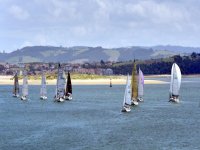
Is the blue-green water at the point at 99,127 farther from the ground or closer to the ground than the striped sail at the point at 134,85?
closer to the ground

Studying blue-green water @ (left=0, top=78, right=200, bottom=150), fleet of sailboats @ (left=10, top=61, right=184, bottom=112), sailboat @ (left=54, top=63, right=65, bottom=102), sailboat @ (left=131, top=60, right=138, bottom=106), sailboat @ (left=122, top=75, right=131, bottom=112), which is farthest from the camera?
sailboat @ (left=54, top=63, right=65, bottom=102)

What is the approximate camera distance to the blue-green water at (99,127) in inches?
2712

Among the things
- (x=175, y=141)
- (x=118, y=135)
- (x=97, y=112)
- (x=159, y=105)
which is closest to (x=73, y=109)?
(x=97, y=112)

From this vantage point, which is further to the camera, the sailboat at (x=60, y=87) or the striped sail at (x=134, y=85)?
the sailboat at (x=60, y=87)

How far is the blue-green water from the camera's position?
68875 mm

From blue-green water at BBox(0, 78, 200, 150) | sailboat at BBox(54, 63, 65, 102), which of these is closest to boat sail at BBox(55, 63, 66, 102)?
sailboat at BBox(54, 63, 65, 102)

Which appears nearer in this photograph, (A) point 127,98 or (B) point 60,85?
(A) point 127,98

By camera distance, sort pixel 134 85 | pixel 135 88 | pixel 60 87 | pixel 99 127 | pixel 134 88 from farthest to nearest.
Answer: pixel 60 87, pixel 134 85, pixel 135 88, pixel 134 88, pixel 99 127

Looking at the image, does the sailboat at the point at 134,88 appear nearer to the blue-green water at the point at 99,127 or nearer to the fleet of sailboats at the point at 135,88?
the fleet of sailboats at the point at 135,88

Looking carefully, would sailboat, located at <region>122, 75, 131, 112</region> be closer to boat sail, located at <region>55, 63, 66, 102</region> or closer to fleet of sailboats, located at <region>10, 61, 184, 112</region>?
fleet of sailboats, located at <region>10, 61, 184, 112</region>

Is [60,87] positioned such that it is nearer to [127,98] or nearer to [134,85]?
[134,85]

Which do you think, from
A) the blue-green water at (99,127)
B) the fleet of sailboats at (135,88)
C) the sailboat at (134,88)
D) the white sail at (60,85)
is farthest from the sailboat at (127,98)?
the white sail at (60,85)

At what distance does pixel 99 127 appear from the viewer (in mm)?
84062

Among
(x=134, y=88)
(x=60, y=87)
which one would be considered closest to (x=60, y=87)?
(x=60, y=87)
